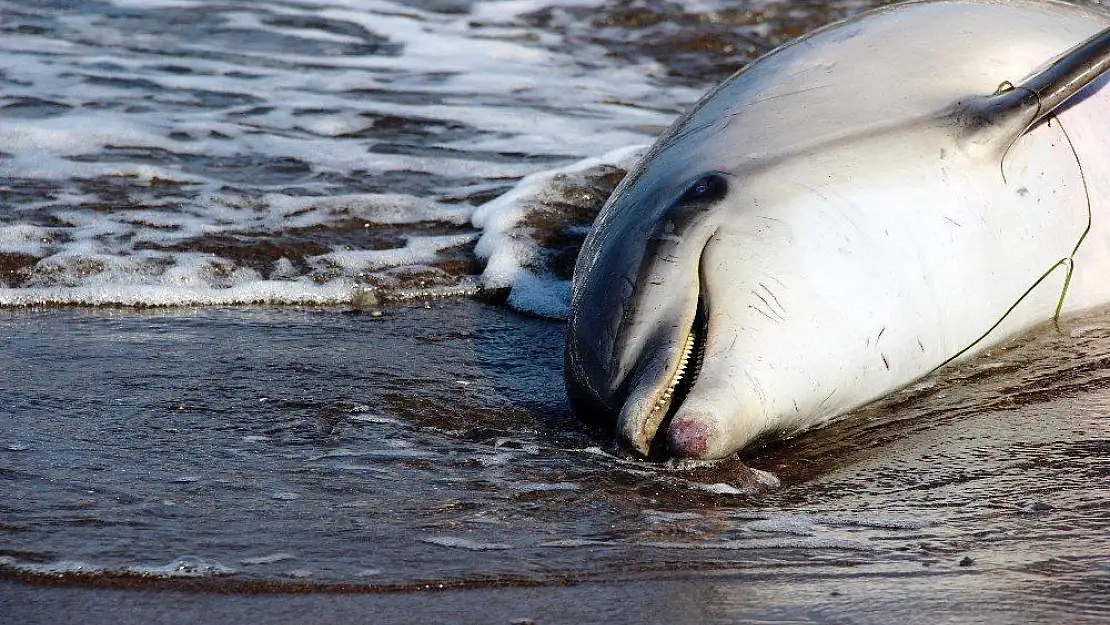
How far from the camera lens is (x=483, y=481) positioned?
3.32 meters

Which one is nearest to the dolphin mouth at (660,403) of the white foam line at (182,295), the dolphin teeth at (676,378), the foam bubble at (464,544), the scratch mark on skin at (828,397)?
the dolphin teeth at (676,378)

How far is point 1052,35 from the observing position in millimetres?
4656

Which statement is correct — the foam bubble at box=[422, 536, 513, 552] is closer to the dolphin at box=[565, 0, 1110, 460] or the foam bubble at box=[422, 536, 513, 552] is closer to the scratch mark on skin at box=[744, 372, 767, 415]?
the dolphin at box=[565, 0, 1110, 460]

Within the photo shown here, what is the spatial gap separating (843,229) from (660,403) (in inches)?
27.5

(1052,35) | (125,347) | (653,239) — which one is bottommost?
(125,347)

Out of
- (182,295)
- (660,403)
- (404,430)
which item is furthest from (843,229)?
(182,295)

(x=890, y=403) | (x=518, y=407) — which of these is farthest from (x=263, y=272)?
(x=890, y=403)

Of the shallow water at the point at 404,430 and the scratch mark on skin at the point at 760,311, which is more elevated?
the scratch mark on skin at the point at 760,311

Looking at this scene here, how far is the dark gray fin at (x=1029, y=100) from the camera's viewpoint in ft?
13.2

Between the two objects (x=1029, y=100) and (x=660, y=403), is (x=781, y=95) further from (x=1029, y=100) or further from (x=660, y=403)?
(x=660, y=403)

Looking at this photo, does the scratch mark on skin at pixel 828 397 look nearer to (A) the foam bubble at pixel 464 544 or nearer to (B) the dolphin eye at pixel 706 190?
(B) the dolphin eye at pixel 706 190

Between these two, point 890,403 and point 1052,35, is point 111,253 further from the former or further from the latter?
point 1052,35

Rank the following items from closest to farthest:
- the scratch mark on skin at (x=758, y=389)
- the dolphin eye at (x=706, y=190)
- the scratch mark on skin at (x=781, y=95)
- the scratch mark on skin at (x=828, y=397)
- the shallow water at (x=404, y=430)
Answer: the shallow water at (x=404, y=430)
the scratch mark on skin at (x=758, y=389)
the scratch mark on skin at (x=828, y=397)
the dolphin eye at (x=706, y=190)
the scratch mark on skin at (x=781, y=95)

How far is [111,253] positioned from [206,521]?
2940 millimetres
